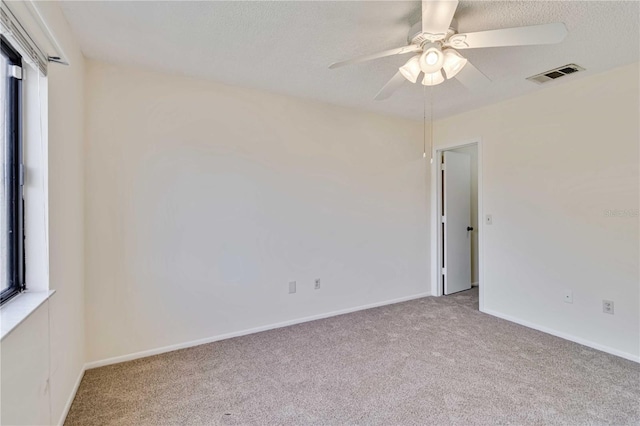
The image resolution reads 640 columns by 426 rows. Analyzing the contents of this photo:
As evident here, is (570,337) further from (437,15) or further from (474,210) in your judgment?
(437,15)

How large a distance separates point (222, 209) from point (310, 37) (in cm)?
161

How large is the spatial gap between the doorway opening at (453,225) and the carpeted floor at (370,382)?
1.26m

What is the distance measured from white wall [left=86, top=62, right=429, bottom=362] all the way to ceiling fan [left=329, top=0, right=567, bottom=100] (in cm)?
140

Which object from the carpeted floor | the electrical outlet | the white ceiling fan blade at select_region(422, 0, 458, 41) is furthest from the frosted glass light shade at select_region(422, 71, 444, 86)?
the electrical outlet

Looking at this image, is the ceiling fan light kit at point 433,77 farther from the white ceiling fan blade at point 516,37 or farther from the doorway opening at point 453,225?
the doorway opening at point 453,225

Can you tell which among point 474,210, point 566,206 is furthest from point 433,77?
point 474,210

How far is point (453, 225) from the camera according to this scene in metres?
4.39

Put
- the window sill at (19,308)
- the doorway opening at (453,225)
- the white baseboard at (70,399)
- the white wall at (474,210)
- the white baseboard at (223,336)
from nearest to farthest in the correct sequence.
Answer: the window sill at (19,308) → the white baseboard at (70,399) → the white baseboard at (223,336) → the doorway opening at (453,225) → the white wall at (474,210)

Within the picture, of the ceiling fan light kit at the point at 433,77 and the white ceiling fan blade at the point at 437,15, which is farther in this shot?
the ceiling fan light kit at the point at 433,77

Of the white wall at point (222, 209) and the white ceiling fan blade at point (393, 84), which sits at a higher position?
the white ceiling fan blade at point (393, 84)

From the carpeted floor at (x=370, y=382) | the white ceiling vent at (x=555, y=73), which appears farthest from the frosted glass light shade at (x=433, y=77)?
the carpeted floor at (x=370, y=382)

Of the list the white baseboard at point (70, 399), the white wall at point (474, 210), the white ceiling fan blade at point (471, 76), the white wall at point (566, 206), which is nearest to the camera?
the white baseboard at point (70, 399)

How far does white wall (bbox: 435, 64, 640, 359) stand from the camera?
2.57 meters

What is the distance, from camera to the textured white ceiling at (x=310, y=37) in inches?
72.0
